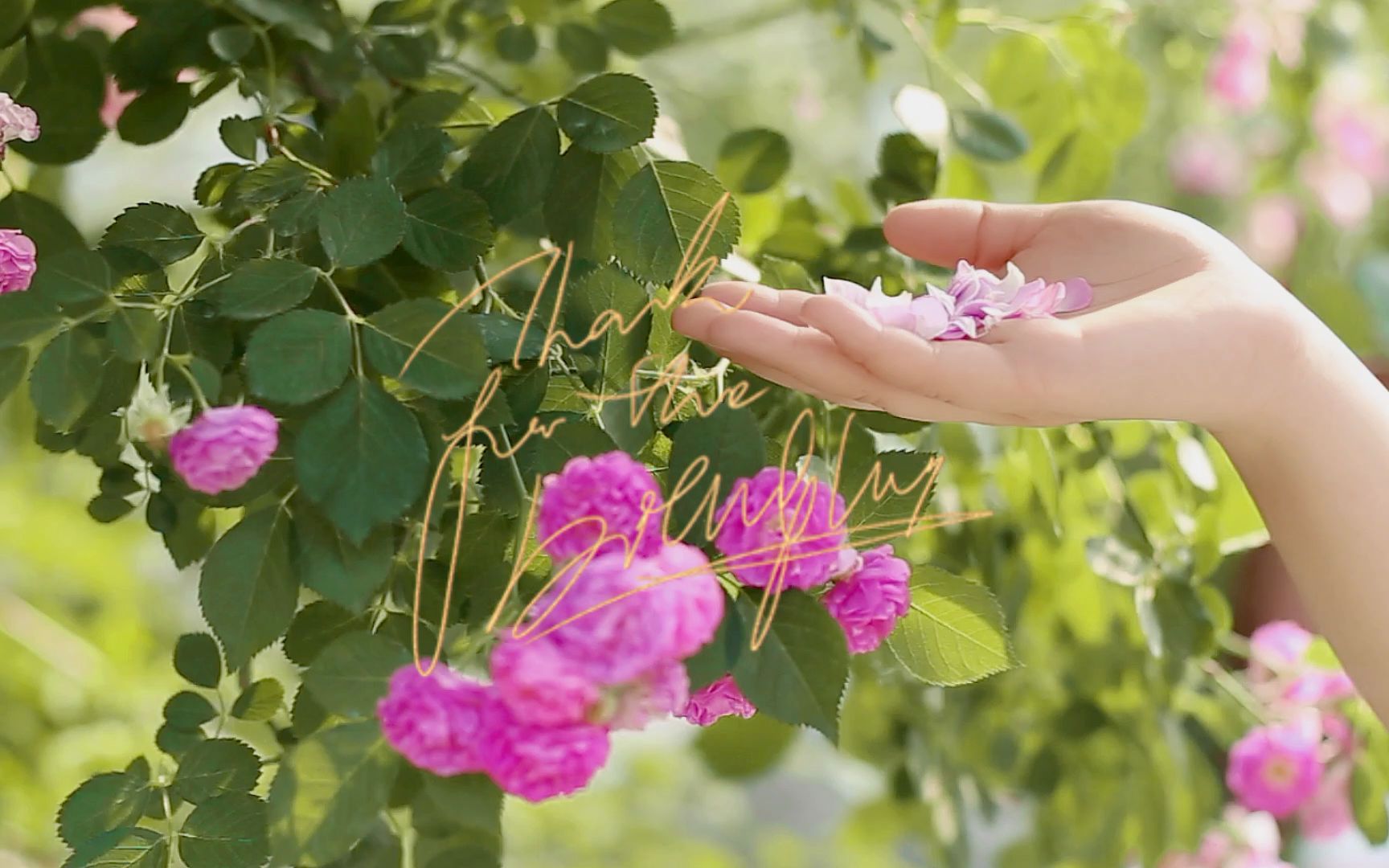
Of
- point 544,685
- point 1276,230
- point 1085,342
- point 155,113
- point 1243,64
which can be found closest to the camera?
point 544,685

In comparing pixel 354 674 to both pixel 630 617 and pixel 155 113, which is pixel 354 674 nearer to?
pixel 630 617

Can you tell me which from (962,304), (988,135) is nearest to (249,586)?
(962,304)

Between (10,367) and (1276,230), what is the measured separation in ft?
5.12

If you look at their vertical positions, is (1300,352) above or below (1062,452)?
above

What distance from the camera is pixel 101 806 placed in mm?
401

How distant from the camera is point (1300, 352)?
0.46 meters

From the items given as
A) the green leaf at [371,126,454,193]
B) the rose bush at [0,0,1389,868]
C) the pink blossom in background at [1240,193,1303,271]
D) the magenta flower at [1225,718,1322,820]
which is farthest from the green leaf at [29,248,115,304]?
the pink blossom in background at [1240,193,1303,271]

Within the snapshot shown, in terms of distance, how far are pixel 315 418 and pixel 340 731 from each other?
9 centimetres

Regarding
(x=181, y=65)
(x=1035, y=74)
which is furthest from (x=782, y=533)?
(x=1035, y=74)

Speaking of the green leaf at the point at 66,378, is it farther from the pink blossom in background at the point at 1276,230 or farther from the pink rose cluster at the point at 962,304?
the pink blossom in background at the point at 1276,230

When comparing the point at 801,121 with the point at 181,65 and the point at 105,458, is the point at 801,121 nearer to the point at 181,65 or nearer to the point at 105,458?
the point at 181,65

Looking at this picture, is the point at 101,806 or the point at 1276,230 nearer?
the point at 101,806

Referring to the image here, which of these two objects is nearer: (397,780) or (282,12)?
(397,780)

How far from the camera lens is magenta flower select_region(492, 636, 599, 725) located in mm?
286
